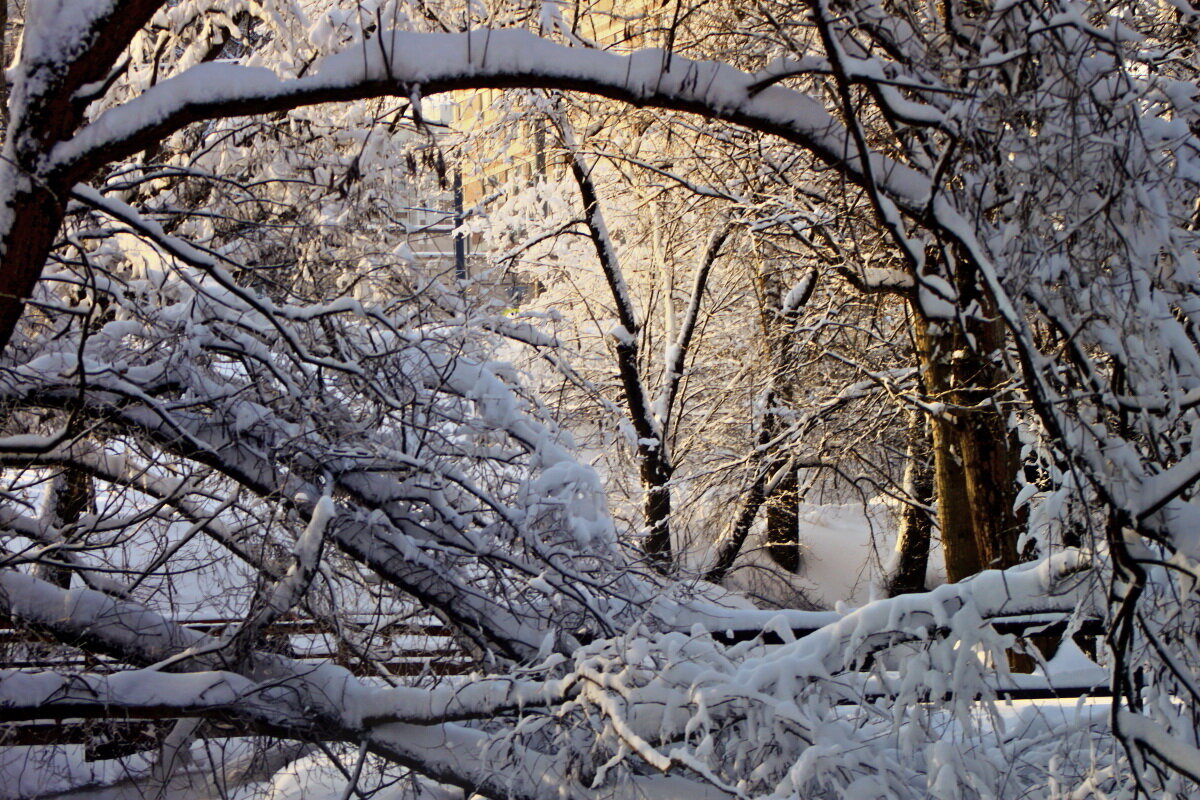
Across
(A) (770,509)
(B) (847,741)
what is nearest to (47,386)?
(B) (847,741)

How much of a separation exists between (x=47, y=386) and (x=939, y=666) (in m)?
3.69

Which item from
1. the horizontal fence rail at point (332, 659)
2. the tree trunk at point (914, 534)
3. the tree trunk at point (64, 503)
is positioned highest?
the tree trunk at point (914, 534)

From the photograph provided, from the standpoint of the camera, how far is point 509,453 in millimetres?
5652

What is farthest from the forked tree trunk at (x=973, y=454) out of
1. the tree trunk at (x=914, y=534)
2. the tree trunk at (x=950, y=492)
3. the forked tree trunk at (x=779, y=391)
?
the tree trunk at (x=914, y=534)

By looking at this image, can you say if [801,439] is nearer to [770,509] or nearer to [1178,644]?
[770,509]

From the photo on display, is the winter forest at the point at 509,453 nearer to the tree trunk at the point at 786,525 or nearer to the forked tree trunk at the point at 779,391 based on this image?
the forked tree trunk at the point at 779,391

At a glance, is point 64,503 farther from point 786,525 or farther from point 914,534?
point 786,525

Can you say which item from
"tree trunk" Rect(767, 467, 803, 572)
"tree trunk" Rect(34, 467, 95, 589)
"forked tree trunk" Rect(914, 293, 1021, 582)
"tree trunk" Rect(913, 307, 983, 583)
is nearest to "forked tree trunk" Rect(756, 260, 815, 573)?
"tree trunk" Rect(767, 467, 803, 572)

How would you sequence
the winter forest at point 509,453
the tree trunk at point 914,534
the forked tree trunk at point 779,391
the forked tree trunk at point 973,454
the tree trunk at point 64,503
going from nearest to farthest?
the winter forest at point 509,453 → the tree trunk at point 64,503 → the forked tree trunk at point 973,454 → the forked tree trunk at point 779,391 → the tree trunk at point 914,534

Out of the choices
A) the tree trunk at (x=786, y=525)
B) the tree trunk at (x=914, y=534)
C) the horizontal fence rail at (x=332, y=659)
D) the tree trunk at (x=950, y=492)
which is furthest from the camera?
the tree trunk at (x=786, y=525)

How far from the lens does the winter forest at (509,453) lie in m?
2.61

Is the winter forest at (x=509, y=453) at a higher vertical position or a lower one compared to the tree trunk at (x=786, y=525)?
lower

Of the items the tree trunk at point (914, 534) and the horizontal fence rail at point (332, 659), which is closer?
the horizontal fence rail at point (332, 659)

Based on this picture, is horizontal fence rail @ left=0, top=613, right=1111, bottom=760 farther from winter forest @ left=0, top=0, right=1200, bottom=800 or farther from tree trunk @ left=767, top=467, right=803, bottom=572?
tree trunk @ left=767, top=467, right=803, bottom=572
